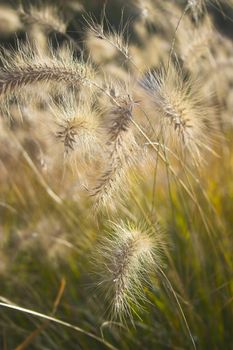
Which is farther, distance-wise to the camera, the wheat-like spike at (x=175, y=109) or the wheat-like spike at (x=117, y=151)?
the wheat-like spike at (x=175, y=109)

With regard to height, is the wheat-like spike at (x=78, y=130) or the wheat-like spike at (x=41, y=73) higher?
the wheat-like spike at (x=41, y=73)

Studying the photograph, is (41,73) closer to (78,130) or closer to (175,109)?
(78,130)

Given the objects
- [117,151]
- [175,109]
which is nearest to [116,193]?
[117,151]

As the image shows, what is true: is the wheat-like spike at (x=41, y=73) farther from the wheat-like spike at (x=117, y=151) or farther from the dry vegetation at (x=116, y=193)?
the wheat-like spike at (x=117, y=151)

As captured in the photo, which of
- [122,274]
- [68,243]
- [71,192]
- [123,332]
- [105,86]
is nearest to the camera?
[122,274]

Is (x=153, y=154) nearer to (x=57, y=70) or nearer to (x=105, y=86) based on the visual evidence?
(x=105, y=86)

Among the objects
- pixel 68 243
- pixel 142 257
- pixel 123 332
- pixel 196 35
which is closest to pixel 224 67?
pixel 196 35

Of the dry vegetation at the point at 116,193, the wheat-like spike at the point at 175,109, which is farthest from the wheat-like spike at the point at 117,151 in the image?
the wheat-like spike at the point at 175,109
